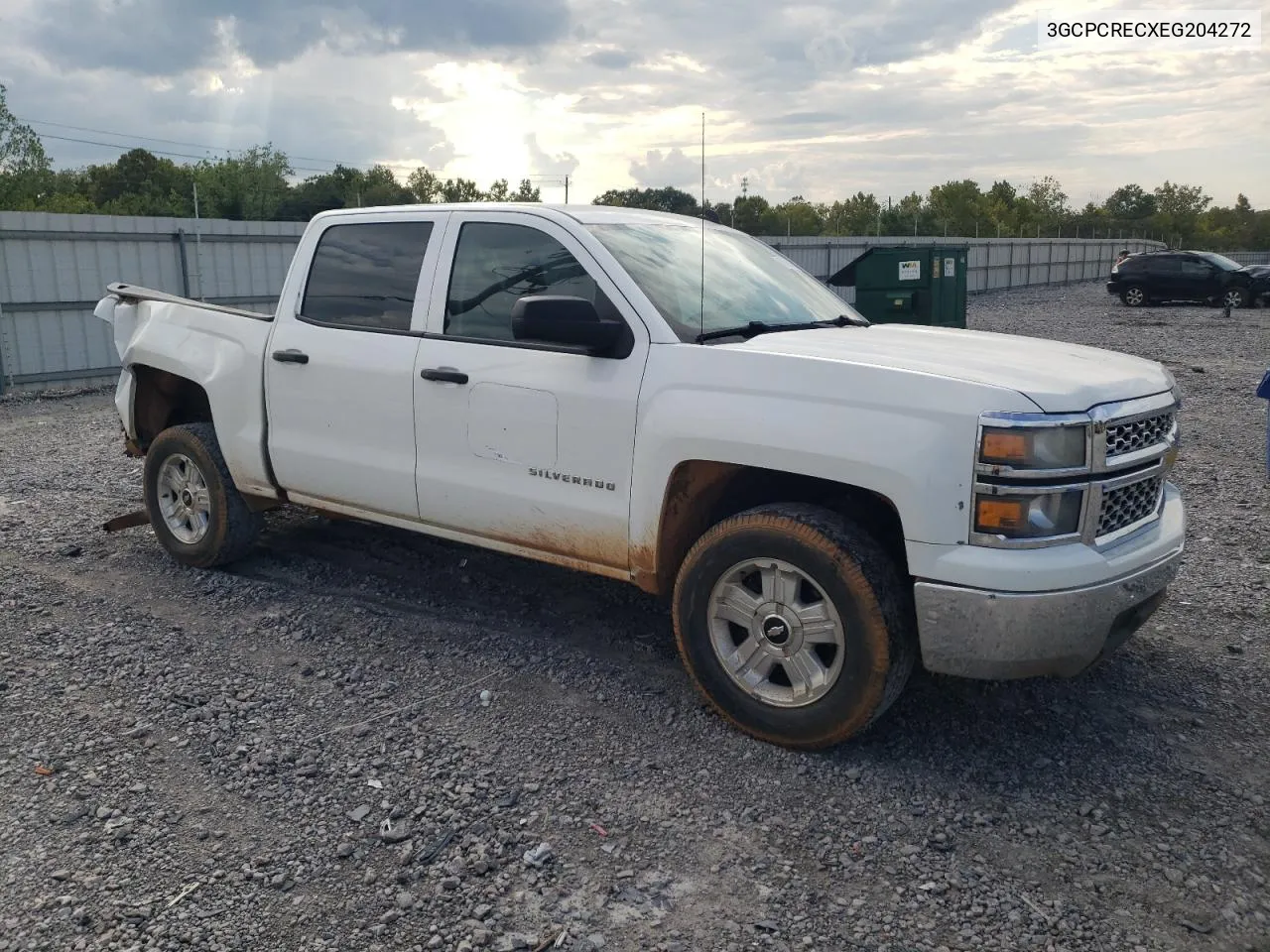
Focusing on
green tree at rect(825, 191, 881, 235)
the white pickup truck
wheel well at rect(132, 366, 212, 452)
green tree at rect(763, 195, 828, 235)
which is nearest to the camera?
the white pickup truck

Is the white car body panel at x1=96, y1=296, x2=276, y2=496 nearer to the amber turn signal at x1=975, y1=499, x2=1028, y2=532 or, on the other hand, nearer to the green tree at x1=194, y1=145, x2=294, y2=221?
the amber turn signal at x1=975, y1=499, x2=1028, y2=532

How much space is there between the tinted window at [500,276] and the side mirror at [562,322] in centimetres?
31

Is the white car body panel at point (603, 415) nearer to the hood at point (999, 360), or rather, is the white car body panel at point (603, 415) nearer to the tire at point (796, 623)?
the hood at point (999, 360)

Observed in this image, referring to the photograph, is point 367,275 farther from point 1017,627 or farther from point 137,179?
point 137,179

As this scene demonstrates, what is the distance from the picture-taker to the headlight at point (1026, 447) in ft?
11.0

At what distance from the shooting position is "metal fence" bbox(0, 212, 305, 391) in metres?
14.1

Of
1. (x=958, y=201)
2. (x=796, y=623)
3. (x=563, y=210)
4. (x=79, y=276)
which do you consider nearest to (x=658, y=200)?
(x=563, y=210)

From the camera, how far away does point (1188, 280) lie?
2900cm

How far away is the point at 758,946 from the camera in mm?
2863

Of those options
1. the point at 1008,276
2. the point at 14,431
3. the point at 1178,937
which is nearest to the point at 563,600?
the point at 1178,937

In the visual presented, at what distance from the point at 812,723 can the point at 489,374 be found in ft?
6.31

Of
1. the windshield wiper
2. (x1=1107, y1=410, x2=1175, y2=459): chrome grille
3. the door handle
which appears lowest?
(x1=1107, y1=410, x2=1175, y2=459): chrome grille

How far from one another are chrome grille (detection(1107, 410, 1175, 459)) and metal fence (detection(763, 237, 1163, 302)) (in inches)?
890

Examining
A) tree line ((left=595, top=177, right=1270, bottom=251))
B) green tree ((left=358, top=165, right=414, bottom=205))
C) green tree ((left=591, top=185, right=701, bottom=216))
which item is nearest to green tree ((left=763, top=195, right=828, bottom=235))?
tree line ((left=595, top=177, right=1270, bottom=251))
